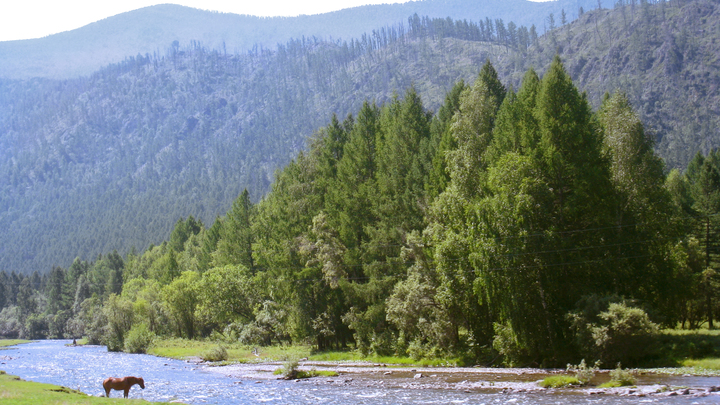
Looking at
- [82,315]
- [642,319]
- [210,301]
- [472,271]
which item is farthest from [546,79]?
[82,315]

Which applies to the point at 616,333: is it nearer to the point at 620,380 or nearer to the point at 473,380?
the point at 620,380

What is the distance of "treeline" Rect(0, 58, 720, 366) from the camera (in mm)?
39219

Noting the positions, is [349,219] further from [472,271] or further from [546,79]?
[546,79]

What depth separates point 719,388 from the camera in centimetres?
2600

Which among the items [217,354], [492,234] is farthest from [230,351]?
[492,234]

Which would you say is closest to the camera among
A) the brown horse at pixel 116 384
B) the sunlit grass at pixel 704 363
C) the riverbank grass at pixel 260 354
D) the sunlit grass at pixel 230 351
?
the brown horse at pixel 116 384

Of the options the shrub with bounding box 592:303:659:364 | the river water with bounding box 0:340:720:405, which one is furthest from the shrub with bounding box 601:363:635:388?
the shrub with bounding box 592:303:659:364

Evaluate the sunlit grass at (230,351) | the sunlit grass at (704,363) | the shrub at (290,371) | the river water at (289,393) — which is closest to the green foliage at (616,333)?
the sunlit grass at (704,363)

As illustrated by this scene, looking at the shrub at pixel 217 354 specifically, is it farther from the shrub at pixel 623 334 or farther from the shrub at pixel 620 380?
the shrub at pixel 620 380

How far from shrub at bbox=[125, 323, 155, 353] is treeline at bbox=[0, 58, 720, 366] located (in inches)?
1247

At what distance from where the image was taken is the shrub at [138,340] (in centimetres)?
9106

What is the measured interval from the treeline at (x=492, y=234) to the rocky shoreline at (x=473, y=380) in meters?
3.27

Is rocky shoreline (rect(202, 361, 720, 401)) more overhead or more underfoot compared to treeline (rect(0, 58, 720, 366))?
more underfoot

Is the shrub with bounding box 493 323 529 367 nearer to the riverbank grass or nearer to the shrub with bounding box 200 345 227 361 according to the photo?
the riverbank grass
